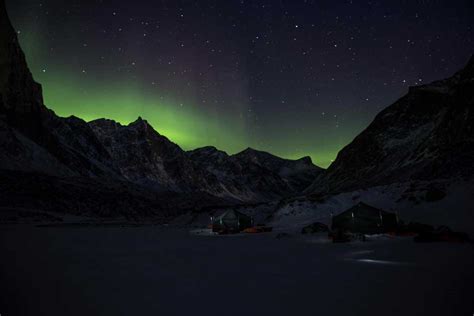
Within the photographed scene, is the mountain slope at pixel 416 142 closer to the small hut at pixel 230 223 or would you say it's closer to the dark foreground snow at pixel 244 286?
the small hut at pixel 230 223

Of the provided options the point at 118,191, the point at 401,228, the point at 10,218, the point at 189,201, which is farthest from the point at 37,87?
the point at 401,228

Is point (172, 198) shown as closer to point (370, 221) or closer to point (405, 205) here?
point (405, 205)

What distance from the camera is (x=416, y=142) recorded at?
3511 inches

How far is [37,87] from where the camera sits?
17462cm

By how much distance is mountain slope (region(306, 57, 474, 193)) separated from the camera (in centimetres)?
6070

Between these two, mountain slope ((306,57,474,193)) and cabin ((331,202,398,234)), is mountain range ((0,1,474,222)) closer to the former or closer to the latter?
mountain slope ((306,57,474,193))

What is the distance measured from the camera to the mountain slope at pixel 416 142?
60.7 meters

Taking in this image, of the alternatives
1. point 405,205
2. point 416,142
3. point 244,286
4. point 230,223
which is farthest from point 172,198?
point 244,286

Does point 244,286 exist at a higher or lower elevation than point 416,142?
lower

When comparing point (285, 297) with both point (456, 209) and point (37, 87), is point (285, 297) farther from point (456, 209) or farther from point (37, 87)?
point (37, 87)

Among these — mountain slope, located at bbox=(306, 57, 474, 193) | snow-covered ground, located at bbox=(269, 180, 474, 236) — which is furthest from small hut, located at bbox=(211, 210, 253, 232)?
mountain slope, located at bbox=(306, 57, 474, 193)

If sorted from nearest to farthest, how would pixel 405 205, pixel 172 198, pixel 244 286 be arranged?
pixel 244 286
pixel 405 205
pixel 172 198

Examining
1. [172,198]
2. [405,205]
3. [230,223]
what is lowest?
[230,223]

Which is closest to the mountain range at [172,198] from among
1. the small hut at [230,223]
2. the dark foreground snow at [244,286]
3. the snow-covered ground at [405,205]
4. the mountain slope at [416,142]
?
the mountain slope at [416,142]
